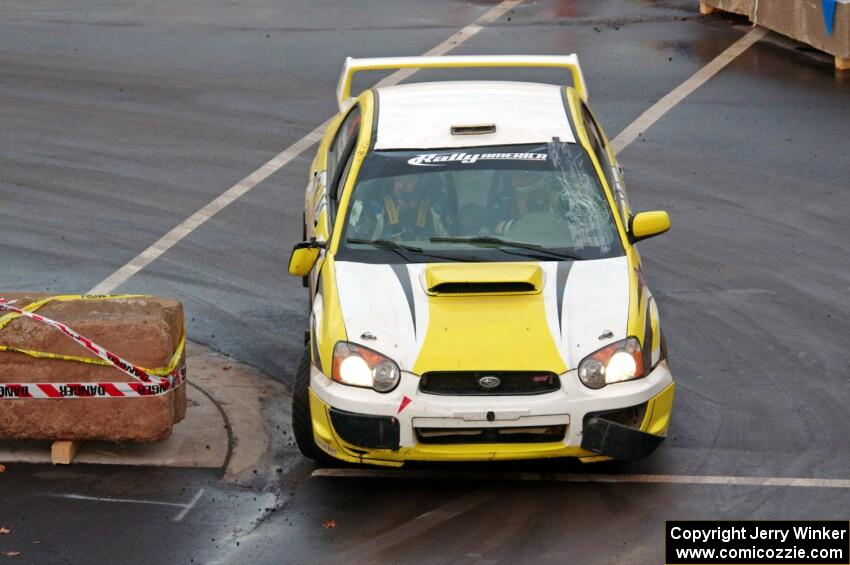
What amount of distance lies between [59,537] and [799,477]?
4.06 meters

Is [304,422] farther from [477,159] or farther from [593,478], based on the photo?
[477,159]

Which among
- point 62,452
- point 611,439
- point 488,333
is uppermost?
point 488,333

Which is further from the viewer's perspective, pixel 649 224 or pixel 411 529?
pixel 649 224

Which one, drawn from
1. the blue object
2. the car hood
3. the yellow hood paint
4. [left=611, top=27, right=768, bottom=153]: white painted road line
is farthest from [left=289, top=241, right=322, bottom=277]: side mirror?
the blue object

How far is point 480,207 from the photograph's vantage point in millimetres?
9469

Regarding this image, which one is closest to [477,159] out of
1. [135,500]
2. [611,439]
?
[611,439]

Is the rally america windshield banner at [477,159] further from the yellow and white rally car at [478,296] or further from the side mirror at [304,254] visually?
the side mirror at [304,254]

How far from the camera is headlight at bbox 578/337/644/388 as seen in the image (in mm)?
8297

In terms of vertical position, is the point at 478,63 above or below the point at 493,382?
above

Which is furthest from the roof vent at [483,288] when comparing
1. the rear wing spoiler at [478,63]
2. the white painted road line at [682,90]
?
the white painted road line at [682,90]

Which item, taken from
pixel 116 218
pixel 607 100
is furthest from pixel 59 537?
pixel 607 100

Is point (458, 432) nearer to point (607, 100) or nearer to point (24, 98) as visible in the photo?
point (607, 100)

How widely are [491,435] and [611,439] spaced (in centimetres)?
63

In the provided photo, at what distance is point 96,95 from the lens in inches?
691
